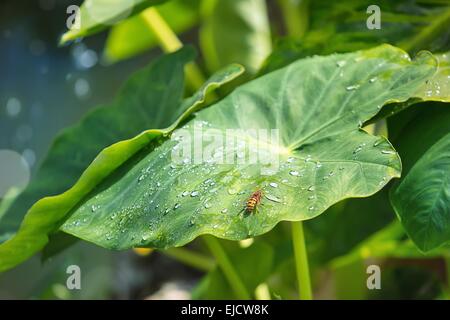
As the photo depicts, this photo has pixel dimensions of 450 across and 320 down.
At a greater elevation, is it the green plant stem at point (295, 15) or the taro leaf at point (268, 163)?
the taro leaf at point (268, 163)

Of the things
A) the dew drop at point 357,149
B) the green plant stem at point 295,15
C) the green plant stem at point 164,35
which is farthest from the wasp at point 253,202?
the green plant stem at point 295,15

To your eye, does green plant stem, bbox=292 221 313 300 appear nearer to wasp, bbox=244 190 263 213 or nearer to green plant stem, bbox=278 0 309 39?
wasp, bbox=244 190 263 213

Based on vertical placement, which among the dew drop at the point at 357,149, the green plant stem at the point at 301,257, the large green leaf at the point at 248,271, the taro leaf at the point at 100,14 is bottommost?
the large green leaf at the point at 248,271

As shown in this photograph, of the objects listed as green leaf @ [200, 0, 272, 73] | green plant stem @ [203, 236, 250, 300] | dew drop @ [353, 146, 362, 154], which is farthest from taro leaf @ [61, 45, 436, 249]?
green leaf @ [200, 0, 272, 73]

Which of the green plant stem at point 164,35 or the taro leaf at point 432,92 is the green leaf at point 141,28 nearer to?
the green plant stem at point 164,35
